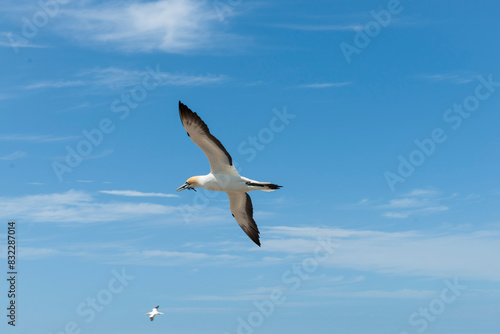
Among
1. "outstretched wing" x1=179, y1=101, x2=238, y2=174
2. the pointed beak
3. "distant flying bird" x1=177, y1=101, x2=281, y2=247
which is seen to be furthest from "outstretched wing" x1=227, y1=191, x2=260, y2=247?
"outstretched wing" x1=179, y1=101, x2=238, y2=174

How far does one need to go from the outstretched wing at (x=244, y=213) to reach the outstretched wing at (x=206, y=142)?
10.7 ft

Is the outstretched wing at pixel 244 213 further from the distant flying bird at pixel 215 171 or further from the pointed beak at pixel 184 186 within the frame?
the pointed beak at pixel 184 186

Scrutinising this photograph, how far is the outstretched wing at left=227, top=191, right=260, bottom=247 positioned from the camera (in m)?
33.2

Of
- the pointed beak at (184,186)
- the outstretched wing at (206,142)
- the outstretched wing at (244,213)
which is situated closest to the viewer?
the outstretched wing at (206,142)

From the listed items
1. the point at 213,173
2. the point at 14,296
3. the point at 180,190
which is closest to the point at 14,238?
the point at 14,296

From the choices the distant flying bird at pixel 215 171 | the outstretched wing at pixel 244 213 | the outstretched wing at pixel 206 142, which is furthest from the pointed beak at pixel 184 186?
the outstretched wing at pixel 244 213

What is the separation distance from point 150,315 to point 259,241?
13.3m

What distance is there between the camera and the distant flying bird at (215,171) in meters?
28.3

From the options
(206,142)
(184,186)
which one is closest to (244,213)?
(184,186)

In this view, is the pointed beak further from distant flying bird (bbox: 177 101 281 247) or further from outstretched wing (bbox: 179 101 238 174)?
outstretched wing (bbox: 179 101 238 174)

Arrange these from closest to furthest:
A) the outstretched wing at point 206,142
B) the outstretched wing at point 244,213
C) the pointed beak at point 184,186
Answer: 1. the outstretched wing at point 206,142
2. the pointed beak at point 184,186
3. the outstretched wing at point 244,213

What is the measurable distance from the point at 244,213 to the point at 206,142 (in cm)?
641

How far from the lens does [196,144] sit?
1142 inches

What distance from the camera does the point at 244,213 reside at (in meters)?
33.7
